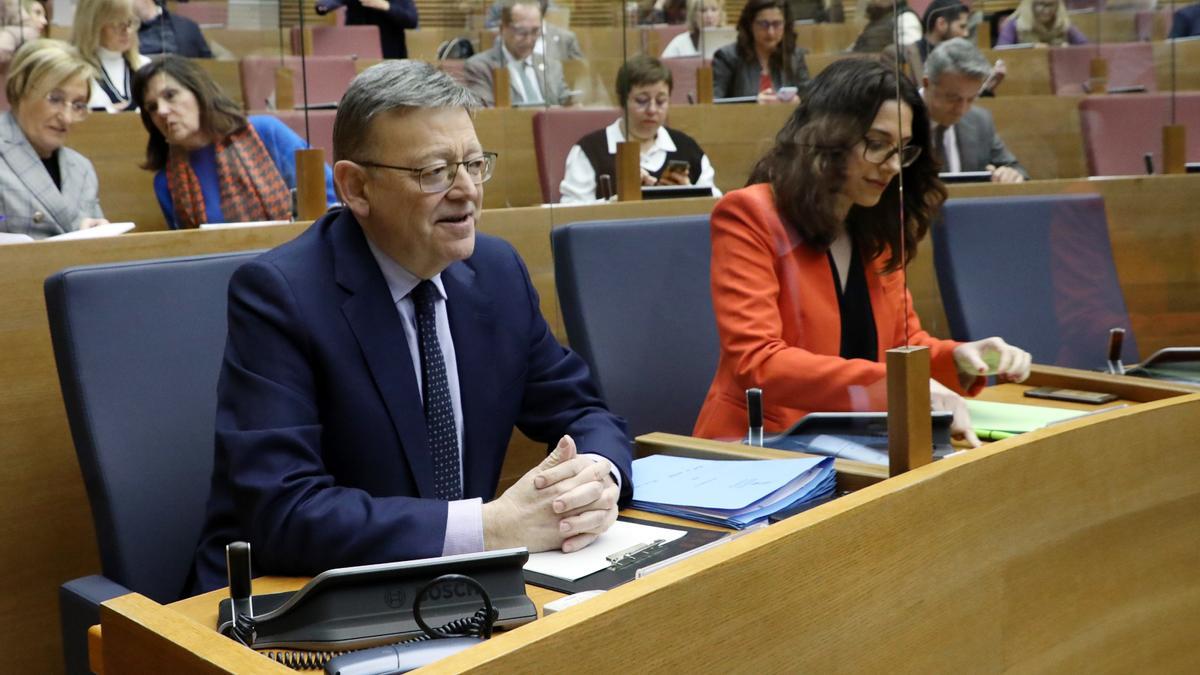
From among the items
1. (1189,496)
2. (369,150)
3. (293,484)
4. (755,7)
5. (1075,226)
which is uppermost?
(755,7)

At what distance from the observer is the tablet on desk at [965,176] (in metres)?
1.77

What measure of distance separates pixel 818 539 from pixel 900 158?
1.77ft

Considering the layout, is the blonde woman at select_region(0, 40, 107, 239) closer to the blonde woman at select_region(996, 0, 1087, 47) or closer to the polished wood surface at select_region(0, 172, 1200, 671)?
the polished wood surface at select_region(0, 172, 1200, 671)

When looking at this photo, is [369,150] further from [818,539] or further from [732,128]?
[732,128]

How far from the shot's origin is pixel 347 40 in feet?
14.6

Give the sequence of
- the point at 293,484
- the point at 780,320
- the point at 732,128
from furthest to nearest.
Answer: the point at 732,128 → the point at 780,320 → the point at 293,484

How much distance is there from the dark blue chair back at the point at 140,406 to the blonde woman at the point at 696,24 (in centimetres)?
220

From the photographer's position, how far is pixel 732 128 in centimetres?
188

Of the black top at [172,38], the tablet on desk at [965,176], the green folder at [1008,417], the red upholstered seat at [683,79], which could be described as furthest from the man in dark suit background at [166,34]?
the green folder at [1008,417]

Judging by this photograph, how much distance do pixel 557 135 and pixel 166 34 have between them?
2.21m

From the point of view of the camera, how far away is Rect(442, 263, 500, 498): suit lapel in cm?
135

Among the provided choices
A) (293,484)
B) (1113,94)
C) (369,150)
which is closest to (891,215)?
(369,150)

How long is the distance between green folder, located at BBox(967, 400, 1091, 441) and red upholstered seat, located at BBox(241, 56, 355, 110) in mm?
1624

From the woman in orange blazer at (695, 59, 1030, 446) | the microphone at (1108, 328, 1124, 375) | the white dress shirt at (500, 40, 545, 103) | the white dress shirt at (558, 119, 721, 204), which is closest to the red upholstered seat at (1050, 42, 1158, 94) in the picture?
the microphone at (1108, 328, 1124, 375)
